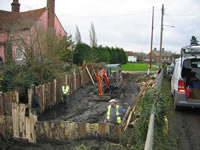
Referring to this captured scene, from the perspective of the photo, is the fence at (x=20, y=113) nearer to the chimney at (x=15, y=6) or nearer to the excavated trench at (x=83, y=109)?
the excavated trench at (x=83, y=109)

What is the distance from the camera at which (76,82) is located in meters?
17.9

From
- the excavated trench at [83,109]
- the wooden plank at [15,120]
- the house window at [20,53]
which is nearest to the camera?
the wooden plank at [15,120]

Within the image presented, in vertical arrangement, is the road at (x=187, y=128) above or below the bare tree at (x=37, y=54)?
below

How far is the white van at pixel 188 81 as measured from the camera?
6922 mm

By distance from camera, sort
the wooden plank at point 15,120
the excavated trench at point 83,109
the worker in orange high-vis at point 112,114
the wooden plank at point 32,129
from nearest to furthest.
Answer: the worker in orange high-vis at point 112,114, the wooden plank at point 32,129, the wooden plank at point 15,120, the excavated trench at point 83,109

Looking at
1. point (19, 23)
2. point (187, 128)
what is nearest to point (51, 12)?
point (19, 23)

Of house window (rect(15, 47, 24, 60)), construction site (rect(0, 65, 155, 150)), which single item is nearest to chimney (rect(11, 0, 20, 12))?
house window (rect(15, 47, 24, 60))

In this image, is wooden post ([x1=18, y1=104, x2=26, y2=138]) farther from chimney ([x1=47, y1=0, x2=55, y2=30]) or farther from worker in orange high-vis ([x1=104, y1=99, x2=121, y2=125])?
chimney ([x1=47, y1=0, x2=55, y2=30])

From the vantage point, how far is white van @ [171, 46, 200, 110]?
6.92 meters

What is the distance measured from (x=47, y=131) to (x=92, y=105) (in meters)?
6.21

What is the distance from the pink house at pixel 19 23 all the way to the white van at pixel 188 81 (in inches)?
432

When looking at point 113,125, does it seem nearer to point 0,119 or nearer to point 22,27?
point 0,119

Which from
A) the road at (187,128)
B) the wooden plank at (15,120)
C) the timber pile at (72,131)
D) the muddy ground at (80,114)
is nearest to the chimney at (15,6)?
the muddy ground at (80,114)

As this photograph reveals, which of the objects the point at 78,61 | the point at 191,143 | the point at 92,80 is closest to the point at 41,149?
the point at 191,143
